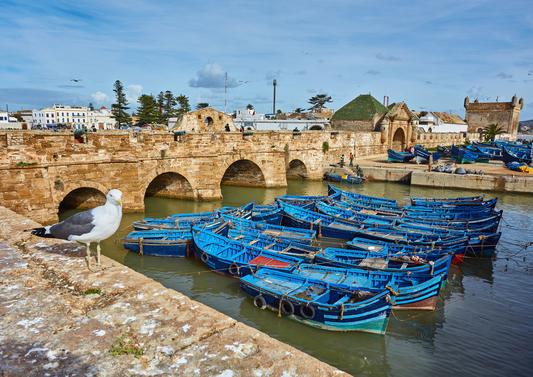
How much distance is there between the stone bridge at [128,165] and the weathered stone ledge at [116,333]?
12078mm

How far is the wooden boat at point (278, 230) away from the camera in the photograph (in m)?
14.1

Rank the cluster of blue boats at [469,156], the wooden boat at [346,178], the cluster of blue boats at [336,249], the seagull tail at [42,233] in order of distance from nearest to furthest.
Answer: the seagull tail at [42,233] < the cluster of blue boats at [336,249] < the wooden boat at [346,178] < the cluster of blue boats at [469,156]

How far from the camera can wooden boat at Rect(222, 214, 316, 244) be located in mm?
14117

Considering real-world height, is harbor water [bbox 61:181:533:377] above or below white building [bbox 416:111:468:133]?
below

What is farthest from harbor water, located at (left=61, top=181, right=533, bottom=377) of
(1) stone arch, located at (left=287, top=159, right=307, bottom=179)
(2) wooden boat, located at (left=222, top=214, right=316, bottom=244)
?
(1) stone arch, located at (left=287, top=159, right=307, bottom=179)

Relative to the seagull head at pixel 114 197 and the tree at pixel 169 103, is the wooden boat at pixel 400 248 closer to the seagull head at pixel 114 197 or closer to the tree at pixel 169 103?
the seagull head at pixel 114 197

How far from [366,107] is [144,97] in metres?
35.4

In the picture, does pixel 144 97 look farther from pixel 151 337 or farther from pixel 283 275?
pixel 151 337

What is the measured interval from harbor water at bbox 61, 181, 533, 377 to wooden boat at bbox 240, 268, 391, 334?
23cm

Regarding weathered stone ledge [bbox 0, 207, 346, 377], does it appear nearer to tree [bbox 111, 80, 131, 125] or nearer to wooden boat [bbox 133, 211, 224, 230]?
wooden boat [bbox 133, 211, 224, 230]

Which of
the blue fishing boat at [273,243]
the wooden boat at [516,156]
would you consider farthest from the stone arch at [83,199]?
the wooden boat at [516,156]

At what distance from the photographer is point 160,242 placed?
44.3ft

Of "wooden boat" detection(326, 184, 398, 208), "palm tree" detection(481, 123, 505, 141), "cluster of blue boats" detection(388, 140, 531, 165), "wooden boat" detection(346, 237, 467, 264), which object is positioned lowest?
"wooden boat" detection(346, 237, 467, 264)

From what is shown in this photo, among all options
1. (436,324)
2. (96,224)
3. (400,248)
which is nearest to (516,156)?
(400,248)
